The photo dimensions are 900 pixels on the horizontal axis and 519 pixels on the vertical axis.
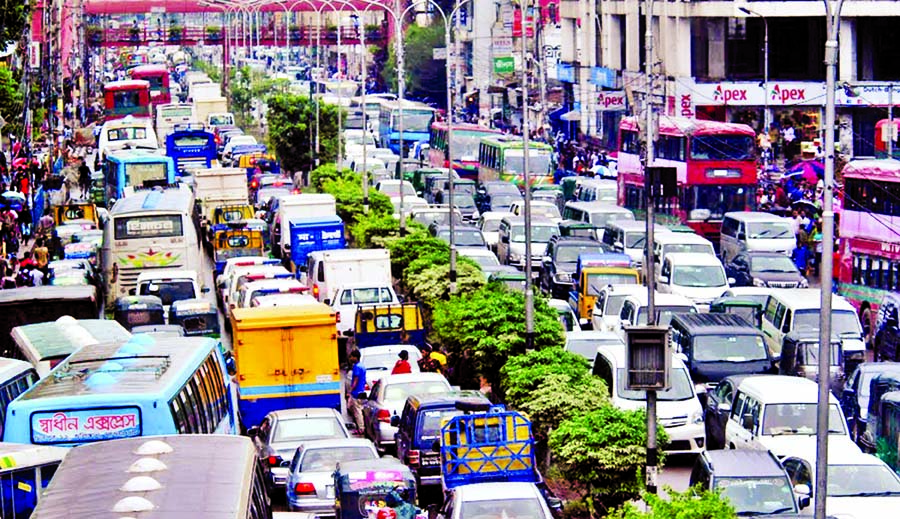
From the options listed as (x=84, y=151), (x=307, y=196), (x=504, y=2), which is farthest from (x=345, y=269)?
(x=504, y=2)

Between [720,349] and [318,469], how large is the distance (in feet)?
29.5

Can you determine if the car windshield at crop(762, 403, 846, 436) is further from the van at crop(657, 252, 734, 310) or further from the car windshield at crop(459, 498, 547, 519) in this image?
the van at crop(657, 252, 734, 310)

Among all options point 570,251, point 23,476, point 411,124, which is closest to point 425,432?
point 23,476

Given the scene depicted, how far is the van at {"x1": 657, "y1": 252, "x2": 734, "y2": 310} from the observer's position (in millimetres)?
35531

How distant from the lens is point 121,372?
59.0 ft

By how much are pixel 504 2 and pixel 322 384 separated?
252 ft

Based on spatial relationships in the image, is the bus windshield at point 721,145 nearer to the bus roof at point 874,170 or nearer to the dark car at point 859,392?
the bus roof at point 874,170

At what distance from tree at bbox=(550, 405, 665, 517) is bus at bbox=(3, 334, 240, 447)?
3839 millimetres

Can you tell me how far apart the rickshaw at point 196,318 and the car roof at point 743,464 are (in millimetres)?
13445

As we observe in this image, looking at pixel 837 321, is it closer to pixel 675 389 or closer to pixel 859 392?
pixel 859 392

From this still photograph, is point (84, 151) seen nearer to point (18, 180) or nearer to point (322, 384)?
point (18, 180)

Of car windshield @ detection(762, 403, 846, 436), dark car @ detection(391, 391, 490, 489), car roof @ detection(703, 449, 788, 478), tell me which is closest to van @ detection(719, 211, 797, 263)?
car windshield @ detection(762, 403, 846, 436)

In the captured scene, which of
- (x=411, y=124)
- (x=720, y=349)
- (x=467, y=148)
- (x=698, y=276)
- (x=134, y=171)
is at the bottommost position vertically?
(x=720, y=349)

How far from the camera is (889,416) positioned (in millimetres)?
22484
